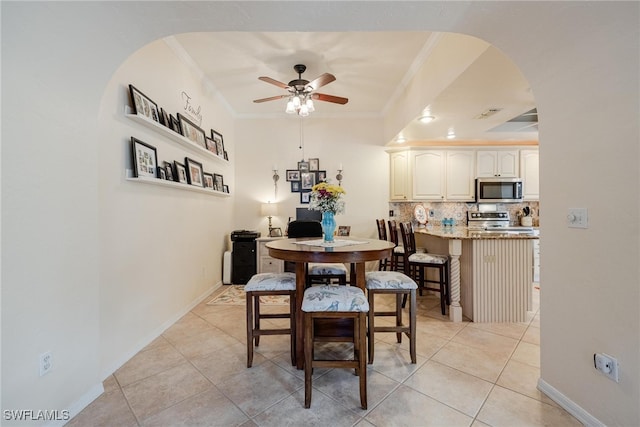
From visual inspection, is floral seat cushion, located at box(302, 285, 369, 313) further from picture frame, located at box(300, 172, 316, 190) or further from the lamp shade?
picture frame, located at box(300, 172, 316, 190)

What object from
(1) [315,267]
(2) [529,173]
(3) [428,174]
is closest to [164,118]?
(1) [315,267]

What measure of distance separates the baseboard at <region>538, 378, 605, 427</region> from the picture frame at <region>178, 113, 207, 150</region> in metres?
3.63

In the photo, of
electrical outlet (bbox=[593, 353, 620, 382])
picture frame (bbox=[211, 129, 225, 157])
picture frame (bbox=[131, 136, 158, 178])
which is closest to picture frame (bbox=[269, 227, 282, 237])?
picture frame (bbox=[211, 129, 225, 157])

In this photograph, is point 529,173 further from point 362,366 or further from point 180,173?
point 180,173

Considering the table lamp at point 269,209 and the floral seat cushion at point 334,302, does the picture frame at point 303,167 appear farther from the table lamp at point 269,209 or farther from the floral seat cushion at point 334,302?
the floral seat cushion at point 334,302

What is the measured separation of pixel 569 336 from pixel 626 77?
1.33 metres

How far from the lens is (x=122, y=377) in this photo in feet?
5.95

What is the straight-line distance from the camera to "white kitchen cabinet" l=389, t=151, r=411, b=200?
4547 millimetres

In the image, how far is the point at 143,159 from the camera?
218 centimetres

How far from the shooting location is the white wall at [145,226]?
1856 mm

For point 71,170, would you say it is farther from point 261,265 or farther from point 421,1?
point 261,265

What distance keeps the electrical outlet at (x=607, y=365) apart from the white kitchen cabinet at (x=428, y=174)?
336cm

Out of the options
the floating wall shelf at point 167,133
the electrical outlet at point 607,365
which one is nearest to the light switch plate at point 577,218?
the electrical outlet at point 607,365

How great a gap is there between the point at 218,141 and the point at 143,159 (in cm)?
186
